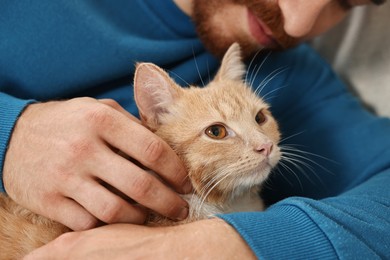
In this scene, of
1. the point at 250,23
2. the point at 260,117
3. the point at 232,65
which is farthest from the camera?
the point at 250,23

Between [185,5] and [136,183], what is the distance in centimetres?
96

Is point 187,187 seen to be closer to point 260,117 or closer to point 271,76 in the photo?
point 260,117

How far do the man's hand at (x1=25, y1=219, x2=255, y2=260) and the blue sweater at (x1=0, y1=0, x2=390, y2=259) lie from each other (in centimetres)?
7

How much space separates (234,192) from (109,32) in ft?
2.43

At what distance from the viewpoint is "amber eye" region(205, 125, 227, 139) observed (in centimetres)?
117

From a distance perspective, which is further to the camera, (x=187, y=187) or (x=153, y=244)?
(x=187, y=187)

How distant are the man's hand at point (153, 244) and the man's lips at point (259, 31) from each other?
0.90m

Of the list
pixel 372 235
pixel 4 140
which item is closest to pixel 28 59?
pixel 4 140

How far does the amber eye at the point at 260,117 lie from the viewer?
52.2 inches

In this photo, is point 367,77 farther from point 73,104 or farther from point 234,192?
point 73,104

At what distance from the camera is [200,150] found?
1.13 metres

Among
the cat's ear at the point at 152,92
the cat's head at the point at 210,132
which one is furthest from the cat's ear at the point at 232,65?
the cat's ear at the point at 152,92

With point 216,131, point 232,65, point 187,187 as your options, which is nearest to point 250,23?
point 232,65

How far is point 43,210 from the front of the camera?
1050 millimetres
